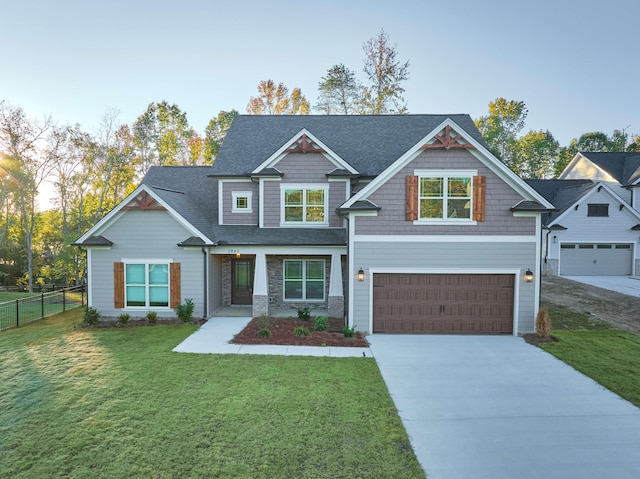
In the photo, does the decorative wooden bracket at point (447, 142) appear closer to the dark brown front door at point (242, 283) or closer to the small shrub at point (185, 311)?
the dark brown front door at point (242, 283)

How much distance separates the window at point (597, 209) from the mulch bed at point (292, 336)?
67.4 feet

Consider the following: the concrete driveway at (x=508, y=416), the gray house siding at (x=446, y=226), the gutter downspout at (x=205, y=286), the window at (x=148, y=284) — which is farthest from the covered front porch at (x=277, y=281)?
the concrete driveway at (x=508, y=416)

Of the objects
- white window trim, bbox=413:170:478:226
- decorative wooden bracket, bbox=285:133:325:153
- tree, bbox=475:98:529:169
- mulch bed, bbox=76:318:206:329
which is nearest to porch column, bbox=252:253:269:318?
mulch bed, bbox=76:318:206:329

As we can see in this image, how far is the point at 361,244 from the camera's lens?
11945 mm

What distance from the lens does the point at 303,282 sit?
50.4 feet

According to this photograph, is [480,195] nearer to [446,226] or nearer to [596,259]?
[446,226]

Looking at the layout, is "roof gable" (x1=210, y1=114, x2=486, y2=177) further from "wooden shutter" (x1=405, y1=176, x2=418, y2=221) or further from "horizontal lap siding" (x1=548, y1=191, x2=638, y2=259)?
"horizontal lap siding" (x1=548, y1=191, x2=638, y2=259)

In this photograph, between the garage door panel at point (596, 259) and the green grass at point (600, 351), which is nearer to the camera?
the green grass at point (600, 351)

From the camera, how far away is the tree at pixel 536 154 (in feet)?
137

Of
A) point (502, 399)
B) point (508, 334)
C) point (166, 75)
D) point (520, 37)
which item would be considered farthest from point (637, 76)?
point (166, 75)

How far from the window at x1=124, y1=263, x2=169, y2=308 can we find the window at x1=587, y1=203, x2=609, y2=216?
25.7m

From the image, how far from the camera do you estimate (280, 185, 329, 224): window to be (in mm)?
14969

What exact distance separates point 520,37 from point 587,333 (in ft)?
50.1

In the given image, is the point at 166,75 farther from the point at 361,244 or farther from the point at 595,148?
the point at 595,148
